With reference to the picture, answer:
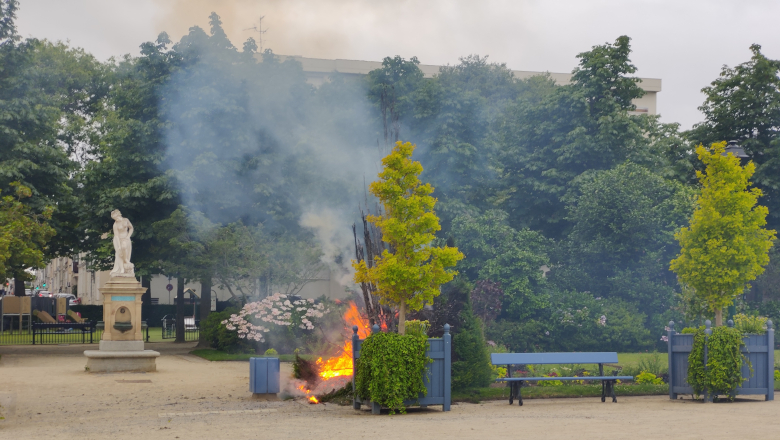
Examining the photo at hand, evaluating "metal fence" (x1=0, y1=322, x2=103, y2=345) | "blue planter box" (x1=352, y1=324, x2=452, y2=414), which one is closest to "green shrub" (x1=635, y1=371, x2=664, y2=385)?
"blue planter box" (x1=352, y1=324, x2=452, y2=414)

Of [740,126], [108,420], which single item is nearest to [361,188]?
[740,126]

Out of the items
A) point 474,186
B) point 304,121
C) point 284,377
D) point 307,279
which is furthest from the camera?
point 474,186

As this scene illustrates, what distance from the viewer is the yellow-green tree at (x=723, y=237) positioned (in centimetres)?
1449

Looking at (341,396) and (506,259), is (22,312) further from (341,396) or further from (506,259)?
(341,396)

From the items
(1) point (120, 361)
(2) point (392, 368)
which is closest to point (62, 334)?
(1) point (120, 361)

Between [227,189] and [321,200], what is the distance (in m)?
3.34

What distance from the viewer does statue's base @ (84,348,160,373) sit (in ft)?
69.8

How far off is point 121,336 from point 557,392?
1269 centimetres

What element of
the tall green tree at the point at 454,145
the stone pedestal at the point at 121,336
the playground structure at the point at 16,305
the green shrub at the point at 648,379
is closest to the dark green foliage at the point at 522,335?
the tall green tree at the point at 454,145

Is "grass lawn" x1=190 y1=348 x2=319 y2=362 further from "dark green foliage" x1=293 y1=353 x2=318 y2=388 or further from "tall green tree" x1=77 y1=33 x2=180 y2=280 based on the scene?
"dark green foliage" x1=293 y1=353 x2=318 y2=388

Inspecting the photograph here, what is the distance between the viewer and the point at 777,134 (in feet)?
106

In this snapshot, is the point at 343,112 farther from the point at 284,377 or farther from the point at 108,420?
the point at 108,420

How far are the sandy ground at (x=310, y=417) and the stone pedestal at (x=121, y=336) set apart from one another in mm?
3487

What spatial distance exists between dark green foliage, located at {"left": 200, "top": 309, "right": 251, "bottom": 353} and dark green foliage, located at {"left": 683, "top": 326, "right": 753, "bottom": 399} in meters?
16.7
